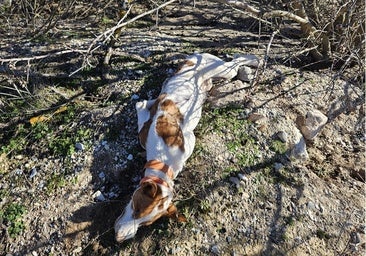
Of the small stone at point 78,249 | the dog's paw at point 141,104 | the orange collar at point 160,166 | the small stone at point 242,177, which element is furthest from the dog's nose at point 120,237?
the dog's paw at point 141,104

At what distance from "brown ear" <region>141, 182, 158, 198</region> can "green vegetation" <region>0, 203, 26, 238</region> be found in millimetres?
1077

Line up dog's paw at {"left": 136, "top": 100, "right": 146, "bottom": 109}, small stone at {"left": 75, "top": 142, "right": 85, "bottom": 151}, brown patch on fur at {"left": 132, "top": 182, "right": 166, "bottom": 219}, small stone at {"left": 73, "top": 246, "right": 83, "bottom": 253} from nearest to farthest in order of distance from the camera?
brown patch on fur at {"left": 132, "top": 182, "right": 166, "bottom": 219} < small stone at {"left": 73, "top": 246, "right": 83, "bottom": 253} < small stone at {"left": 75, "top": 142, "right": 85, "bottom": 151} < dog's paw at {"left": 136, "top": 100, "right": 146, "bottom": 109}

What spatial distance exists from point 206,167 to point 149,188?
66 cm

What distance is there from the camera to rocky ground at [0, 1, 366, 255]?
9.55ft

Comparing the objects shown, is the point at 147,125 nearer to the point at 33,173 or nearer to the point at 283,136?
the point at 33,173

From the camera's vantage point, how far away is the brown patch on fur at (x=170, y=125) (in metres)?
3.13

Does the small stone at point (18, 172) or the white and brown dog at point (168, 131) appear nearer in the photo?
the white and brown dog at point (168, 131)

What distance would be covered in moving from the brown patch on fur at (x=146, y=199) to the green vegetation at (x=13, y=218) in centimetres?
99

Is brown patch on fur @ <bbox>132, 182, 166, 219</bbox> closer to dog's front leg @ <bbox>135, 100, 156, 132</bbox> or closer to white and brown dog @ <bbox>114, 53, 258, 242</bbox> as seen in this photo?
white and brown dog @ <bbox>114, 53, 258, 242</bbox>

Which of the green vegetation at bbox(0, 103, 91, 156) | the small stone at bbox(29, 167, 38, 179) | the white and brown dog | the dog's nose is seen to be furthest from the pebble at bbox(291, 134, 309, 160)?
the small stone at bbox(29, 167, 38, 179)

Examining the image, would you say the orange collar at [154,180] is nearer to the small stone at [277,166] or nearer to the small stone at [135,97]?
the small stone at [277,166]

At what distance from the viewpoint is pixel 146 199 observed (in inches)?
108

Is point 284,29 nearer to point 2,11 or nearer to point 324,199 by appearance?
point 324,199

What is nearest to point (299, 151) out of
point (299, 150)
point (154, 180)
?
point (299, 150)
